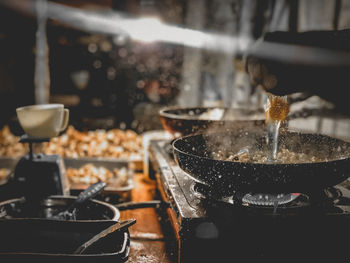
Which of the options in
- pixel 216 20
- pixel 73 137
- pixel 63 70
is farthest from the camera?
pixel 63 70

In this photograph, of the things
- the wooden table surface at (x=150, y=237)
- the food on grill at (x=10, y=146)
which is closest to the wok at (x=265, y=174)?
the wooden table surface at (x=150, y=237)

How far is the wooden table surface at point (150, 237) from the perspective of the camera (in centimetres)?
128

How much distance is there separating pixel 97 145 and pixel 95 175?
3.38 ft

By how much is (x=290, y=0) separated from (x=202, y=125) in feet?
5.03

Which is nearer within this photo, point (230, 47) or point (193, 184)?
point (193, 184)

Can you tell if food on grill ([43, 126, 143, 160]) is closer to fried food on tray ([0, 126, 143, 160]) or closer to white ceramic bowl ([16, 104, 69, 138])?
fried food on tray ([0, 126, 143, 160])

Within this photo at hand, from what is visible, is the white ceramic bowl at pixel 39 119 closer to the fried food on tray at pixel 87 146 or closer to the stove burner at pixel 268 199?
the stove burner at pixel 268 199

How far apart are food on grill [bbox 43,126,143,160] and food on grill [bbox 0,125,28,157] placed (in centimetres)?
38

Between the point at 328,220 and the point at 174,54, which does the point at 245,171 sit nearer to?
the point at 328,220

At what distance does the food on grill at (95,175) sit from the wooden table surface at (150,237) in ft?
0.95

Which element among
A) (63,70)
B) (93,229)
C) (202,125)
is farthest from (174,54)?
(93,229)

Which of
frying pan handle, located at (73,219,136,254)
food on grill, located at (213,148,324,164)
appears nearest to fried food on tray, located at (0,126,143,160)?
food on grill, located at (213,148,324,164)

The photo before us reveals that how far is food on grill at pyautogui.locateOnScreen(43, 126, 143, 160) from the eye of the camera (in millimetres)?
3158

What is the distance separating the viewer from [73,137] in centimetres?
352
